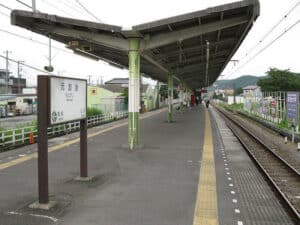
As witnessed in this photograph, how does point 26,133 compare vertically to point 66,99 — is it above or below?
below

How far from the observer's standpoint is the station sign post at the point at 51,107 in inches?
283

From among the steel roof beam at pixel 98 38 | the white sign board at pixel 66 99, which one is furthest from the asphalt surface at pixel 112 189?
the steel roof beam at pixel 98 38

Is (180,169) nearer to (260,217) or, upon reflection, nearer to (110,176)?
(110,176)

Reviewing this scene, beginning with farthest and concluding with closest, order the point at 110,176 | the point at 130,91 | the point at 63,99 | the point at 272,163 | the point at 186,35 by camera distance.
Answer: the point at 186,35
the point at 130,91
the point at 272,163
the point at 110,176
the point at 63,99

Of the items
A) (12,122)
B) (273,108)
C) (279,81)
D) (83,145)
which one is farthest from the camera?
(279,81)

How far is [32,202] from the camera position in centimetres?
745

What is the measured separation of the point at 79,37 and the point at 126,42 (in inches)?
82.2

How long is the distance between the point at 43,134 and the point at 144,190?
2.66m

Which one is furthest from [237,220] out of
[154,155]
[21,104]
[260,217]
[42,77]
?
[21,104]

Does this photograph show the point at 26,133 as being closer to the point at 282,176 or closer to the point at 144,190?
the point at 144,190

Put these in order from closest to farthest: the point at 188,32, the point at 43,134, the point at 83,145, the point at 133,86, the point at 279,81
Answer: the point at 43,134 < the point at 83,145 < the point at 133,86 < the point at 188,32 < the point at 279,81

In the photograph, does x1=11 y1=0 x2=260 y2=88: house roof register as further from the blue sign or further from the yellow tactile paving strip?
the yellow tactile paving strip

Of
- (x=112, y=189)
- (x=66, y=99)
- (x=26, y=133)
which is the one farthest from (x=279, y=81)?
(x=66, y=99)

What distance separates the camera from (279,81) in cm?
7225
